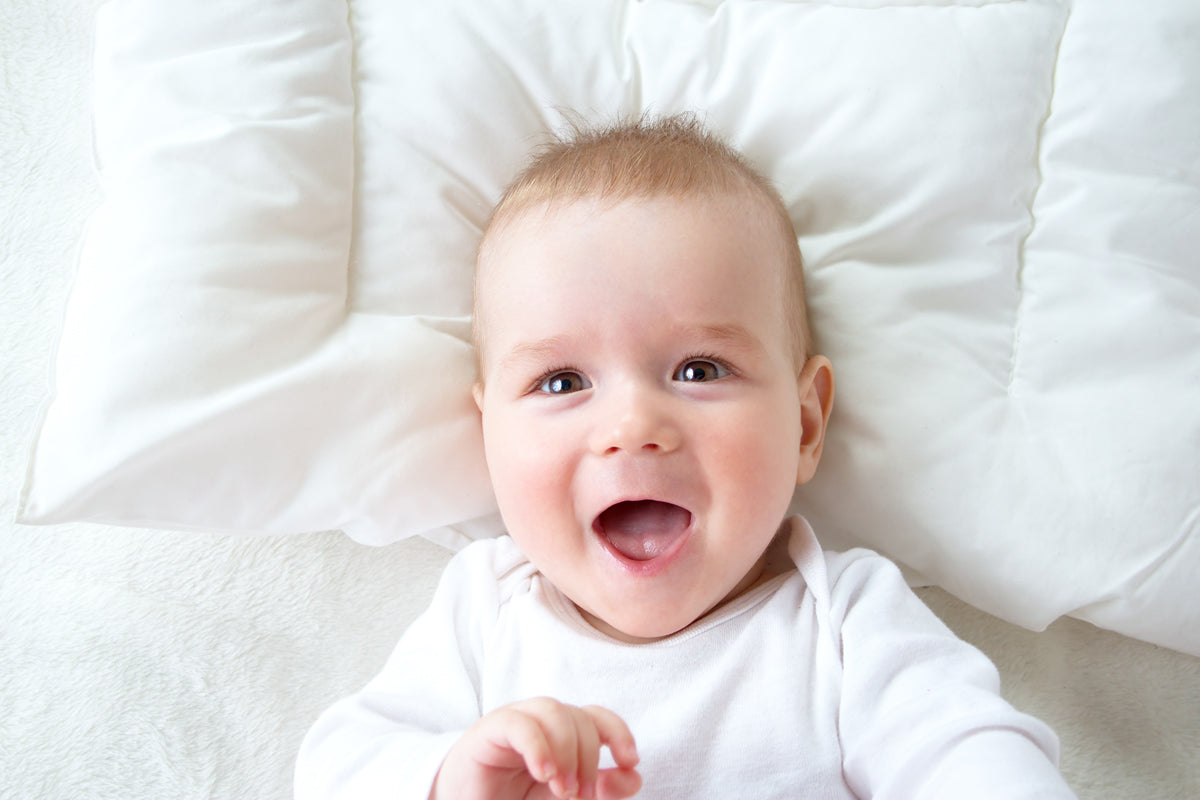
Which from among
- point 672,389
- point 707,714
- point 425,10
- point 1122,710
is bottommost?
point 1122,710

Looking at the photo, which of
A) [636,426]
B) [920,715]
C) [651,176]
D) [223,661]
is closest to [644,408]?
[636,426]

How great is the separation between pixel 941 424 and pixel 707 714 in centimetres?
45

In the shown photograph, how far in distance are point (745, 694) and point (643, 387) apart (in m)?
0.34

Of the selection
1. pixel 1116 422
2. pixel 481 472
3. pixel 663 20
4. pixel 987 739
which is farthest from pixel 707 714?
pixel 663 20

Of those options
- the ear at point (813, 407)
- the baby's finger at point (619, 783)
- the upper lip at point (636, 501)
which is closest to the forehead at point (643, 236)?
the ear at point (813, 407)

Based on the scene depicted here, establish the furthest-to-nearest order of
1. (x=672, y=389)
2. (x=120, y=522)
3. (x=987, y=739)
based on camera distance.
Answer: (x=120, y=522) < (x=672, y=389) < (x=987, y=739)

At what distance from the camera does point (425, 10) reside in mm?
1250

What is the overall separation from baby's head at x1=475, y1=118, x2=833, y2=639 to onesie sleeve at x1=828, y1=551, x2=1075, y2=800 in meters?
0.14

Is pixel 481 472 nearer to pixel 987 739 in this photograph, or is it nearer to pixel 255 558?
pixel 255 558

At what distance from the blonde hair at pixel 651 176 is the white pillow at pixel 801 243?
→ 82 millimetres

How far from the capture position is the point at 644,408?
3.05 feet

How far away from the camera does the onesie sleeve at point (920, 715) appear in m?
0.85

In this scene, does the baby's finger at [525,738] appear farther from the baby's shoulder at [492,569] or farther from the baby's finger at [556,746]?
the baby's shoulder at [492,569]

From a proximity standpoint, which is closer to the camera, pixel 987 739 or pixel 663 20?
pixel 987 739
